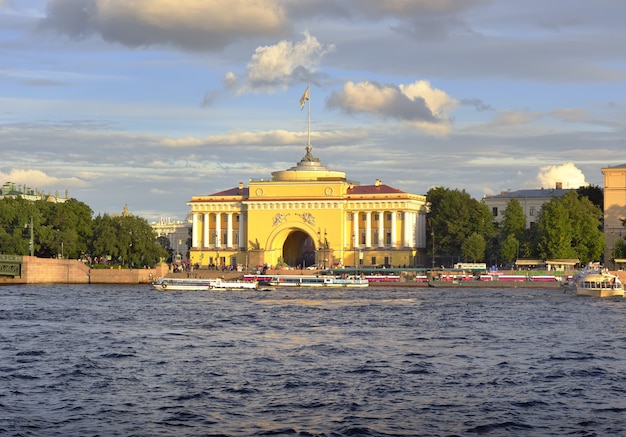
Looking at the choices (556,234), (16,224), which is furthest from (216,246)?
(556,234)

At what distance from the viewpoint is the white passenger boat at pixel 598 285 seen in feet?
222

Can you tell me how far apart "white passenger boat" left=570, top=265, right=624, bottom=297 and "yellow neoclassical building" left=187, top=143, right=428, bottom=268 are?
26.5 meters

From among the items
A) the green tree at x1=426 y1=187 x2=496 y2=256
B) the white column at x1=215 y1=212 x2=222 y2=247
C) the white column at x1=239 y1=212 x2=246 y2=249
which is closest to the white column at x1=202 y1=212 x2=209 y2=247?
the white column at x1=215 y1=212 x2=222 y2=247

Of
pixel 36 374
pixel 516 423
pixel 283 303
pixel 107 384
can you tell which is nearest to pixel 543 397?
pixel 516 423

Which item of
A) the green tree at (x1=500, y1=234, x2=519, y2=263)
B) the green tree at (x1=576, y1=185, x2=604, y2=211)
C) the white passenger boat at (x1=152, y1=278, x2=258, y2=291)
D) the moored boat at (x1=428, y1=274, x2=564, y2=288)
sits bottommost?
the white passenger boat at (x1=152, y1=278, x2=258, y2=291)

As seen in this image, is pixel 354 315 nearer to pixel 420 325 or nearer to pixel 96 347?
pixel 420 325

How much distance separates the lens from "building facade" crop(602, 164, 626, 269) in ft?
302

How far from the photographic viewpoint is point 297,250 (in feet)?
345

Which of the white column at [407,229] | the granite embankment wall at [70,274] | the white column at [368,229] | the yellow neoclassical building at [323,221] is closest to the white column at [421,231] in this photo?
the yellow neoclassical building at [323,221]

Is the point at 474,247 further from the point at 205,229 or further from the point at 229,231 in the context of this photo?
the point at 205,229

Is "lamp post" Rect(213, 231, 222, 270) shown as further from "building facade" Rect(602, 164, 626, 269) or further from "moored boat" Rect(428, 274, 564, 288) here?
"building facade" Rect(602, 164, 626, 269)

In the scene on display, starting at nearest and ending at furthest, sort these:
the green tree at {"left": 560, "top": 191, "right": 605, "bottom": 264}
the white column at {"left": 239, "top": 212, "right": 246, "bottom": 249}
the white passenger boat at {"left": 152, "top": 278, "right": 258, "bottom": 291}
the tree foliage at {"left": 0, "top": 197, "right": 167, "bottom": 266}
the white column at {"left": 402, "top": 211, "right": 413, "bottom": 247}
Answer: the white passenger boat at {"left": 152, "top": 278, "right": 258, "bottom": 291}
the green tree at {"left": 560, "top": 191, "right": 605, "bottom": 264}
the tree foliage at {"left": 0, "top": 197, "right": 167, "bottom": 266}
the white column at {"left": 402, "top": 211, "right": 413, "bottom": 247}
the white column at {"left": 239, "top": 212, "right": 246, "bottom": 249}

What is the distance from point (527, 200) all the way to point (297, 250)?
2237cm

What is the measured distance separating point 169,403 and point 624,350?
15770 mm
